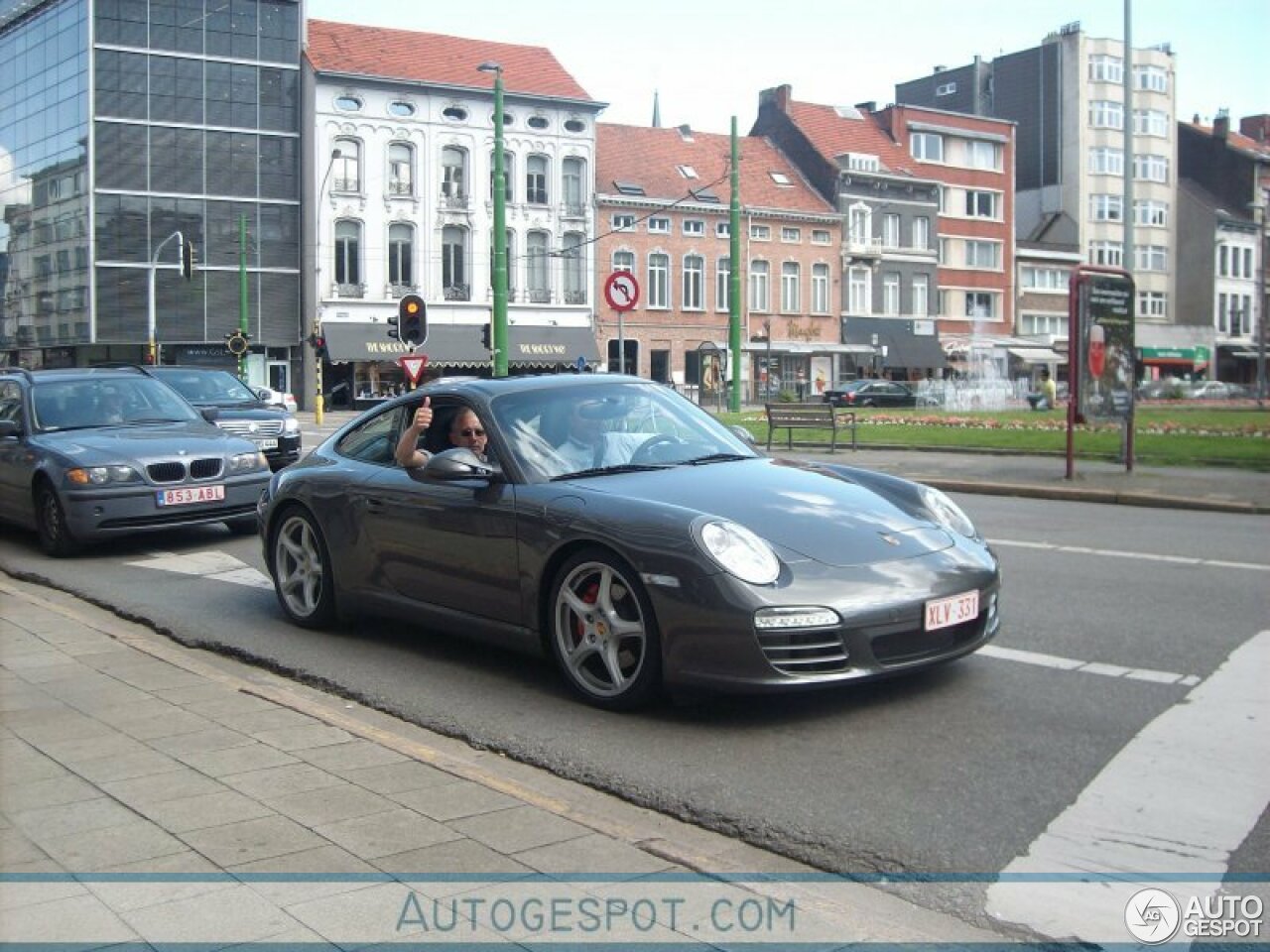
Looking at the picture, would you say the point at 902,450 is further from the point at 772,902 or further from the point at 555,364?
the point at 555,364

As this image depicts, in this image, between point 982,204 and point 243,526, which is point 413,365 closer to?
point 243,526

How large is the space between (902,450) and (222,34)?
45018mm

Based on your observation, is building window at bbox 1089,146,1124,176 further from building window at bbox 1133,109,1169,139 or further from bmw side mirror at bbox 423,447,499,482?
bmw side mirror at bbox 423,447,499,482

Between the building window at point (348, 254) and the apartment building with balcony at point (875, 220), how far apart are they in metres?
23.3

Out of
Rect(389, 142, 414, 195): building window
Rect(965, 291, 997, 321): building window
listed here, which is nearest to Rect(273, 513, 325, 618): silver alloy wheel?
Rect(389, 142, 414, 195): building window

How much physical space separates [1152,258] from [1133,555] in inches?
3062

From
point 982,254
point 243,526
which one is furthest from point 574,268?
point 243,526

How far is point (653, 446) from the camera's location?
641cm

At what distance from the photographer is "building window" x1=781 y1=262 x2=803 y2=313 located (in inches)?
2505

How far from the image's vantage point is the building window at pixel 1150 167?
3108 inches

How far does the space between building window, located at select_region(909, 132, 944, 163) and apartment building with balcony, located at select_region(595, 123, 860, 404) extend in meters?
7.40

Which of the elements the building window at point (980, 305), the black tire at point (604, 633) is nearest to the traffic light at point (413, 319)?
the black tire at point (604, 633)

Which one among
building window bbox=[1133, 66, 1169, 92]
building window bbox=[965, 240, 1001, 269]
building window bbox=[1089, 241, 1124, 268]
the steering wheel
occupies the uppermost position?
building window bbox=[1133, 66, 1169, 92]

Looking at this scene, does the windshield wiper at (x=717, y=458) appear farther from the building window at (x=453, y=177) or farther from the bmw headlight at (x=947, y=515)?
the building window at (x=453, y=177)
